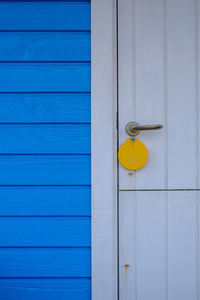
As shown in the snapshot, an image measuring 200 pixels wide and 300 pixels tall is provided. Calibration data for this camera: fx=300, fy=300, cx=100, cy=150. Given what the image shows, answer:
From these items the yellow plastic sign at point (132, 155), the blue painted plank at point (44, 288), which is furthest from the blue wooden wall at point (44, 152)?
the yellow plastic sign at point (132, 155)

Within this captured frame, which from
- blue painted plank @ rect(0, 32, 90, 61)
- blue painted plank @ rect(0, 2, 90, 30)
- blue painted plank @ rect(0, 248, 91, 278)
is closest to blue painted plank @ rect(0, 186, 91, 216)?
blue painted plank @ rect(0, 248, 91, 278)

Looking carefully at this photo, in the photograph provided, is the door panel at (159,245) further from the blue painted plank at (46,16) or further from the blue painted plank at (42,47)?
the blue painted plank at (46,16)

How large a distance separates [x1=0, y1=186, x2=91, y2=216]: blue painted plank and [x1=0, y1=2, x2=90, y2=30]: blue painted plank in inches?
27.6

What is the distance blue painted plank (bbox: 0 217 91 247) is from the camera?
1.30 meters

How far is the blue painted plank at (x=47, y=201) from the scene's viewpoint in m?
1.30

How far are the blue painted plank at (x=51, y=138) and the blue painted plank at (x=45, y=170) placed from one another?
0.03m

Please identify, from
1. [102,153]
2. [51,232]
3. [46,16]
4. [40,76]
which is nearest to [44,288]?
[51,232]

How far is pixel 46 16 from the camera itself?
1.30 m

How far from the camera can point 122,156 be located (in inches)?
51.8

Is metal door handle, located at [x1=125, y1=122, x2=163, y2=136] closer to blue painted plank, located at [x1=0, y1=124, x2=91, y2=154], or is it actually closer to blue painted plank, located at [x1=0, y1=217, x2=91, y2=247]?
blue painted plank, located at [x1=0, y1=124, x2=91, y2=154]

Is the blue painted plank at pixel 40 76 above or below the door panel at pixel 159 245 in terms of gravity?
above

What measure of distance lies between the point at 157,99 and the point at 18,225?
32.4 inches

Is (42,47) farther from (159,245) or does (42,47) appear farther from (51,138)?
(159,245)

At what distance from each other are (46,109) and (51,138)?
5.0 inches
